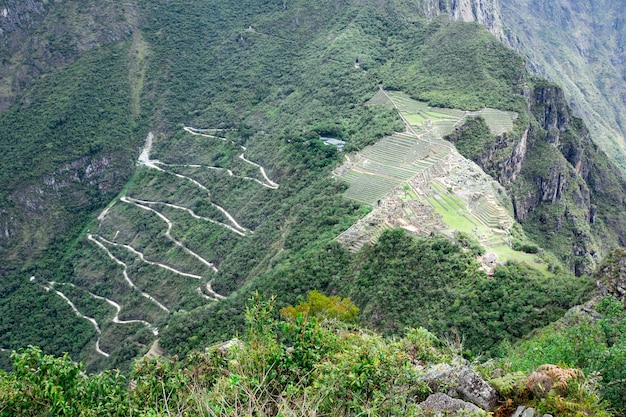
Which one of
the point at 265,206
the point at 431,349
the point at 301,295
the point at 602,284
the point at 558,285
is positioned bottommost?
the point at 265,206

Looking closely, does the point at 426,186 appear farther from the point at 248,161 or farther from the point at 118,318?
the point at 118,318

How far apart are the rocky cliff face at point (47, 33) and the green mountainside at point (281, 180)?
475 mm

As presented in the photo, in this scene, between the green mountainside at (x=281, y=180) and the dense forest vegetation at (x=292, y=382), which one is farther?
the green mountainside at (x=281, y=180)

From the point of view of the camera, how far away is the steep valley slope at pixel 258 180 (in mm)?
41812

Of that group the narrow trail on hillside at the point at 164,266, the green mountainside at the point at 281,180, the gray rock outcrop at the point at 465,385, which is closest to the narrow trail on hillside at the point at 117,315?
the green mountainside at the point at 281,180

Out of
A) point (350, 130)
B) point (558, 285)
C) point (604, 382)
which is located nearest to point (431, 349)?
point (604, 382)

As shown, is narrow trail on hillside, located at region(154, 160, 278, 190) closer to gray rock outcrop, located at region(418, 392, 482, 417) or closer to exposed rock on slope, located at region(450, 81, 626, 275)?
exposed rock on slope, located at region(450, 81, 626, 275)

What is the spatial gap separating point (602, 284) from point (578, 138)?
64.4m

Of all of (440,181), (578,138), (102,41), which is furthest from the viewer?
(102,41)

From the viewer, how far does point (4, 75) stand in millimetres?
96500

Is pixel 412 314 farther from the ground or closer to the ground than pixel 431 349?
closer to the ground

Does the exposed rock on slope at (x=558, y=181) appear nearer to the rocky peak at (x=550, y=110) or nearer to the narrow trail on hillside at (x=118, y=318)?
the rocky peak at (x=550, y=110)

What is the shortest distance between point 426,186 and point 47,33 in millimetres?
80114

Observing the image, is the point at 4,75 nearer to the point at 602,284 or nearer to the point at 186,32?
the point at 186,32
